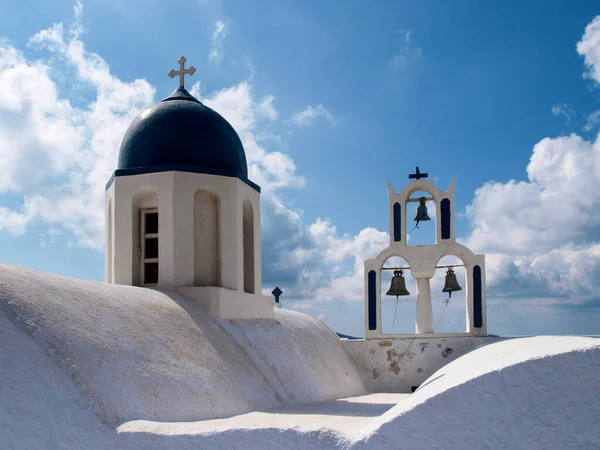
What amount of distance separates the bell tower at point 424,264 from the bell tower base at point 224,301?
3.62 metres

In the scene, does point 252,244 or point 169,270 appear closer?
point 169,270

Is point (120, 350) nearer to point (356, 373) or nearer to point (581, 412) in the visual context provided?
point (581, 412)

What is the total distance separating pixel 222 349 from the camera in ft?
25.4

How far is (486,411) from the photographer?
442 centimetres

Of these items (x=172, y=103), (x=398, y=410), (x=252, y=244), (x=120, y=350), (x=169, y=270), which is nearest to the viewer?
(x=398, y=410)

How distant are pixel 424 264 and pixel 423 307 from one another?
2.79ft

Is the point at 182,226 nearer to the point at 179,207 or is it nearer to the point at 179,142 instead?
the point at 179,207

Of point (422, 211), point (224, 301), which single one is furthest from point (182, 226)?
point (422, 211)

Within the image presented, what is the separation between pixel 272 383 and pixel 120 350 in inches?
104

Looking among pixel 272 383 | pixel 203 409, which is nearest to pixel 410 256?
pixel 272 383

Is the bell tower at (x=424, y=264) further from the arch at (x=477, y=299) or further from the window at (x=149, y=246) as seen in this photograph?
the window at (x=149, y=246)

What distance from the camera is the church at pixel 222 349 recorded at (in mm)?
4469

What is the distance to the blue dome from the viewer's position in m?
9.09

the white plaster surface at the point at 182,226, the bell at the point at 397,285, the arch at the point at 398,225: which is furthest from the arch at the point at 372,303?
the white plaster surface at the point at 182,226
